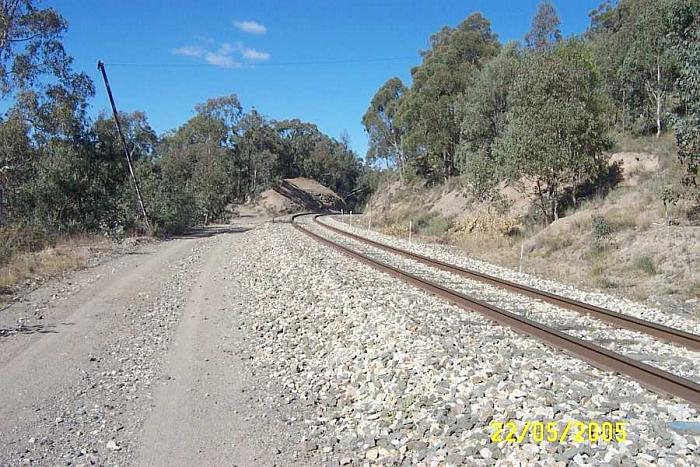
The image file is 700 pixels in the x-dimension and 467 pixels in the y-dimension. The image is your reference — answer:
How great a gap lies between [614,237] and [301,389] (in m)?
15.0

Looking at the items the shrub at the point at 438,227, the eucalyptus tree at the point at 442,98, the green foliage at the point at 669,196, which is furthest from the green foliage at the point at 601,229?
the eucalyptus tree at the point at 442,98

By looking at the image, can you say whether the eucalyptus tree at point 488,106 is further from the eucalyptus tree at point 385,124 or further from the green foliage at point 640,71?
the eucalyptus tree at point 385,124

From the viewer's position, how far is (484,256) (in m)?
20.7

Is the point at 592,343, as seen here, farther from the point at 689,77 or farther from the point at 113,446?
the point at 689,77

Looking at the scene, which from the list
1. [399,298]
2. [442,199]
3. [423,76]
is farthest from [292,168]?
[399,298]

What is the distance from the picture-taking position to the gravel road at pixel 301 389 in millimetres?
4605

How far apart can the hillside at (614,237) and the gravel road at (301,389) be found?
693 cm

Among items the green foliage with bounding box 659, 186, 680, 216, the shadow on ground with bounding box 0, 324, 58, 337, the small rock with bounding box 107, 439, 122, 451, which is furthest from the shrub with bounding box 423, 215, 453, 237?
the small rock with bounding box 107, 439, 122, 451

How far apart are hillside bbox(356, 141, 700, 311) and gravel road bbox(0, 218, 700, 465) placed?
22.7 feet

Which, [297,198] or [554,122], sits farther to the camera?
[297,198]

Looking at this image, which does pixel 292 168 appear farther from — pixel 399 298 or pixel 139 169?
pixel 399 298

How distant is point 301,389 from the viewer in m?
6.49

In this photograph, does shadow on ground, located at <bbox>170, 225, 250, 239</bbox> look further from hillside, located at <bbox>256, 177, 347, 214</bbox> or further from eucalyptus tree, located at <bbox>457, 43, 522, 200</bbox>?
hillside, located at <bbox>256, 177, 347, 214</bbox>

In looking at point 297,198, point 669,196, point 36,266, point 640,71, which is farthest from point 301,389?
point 297,198
